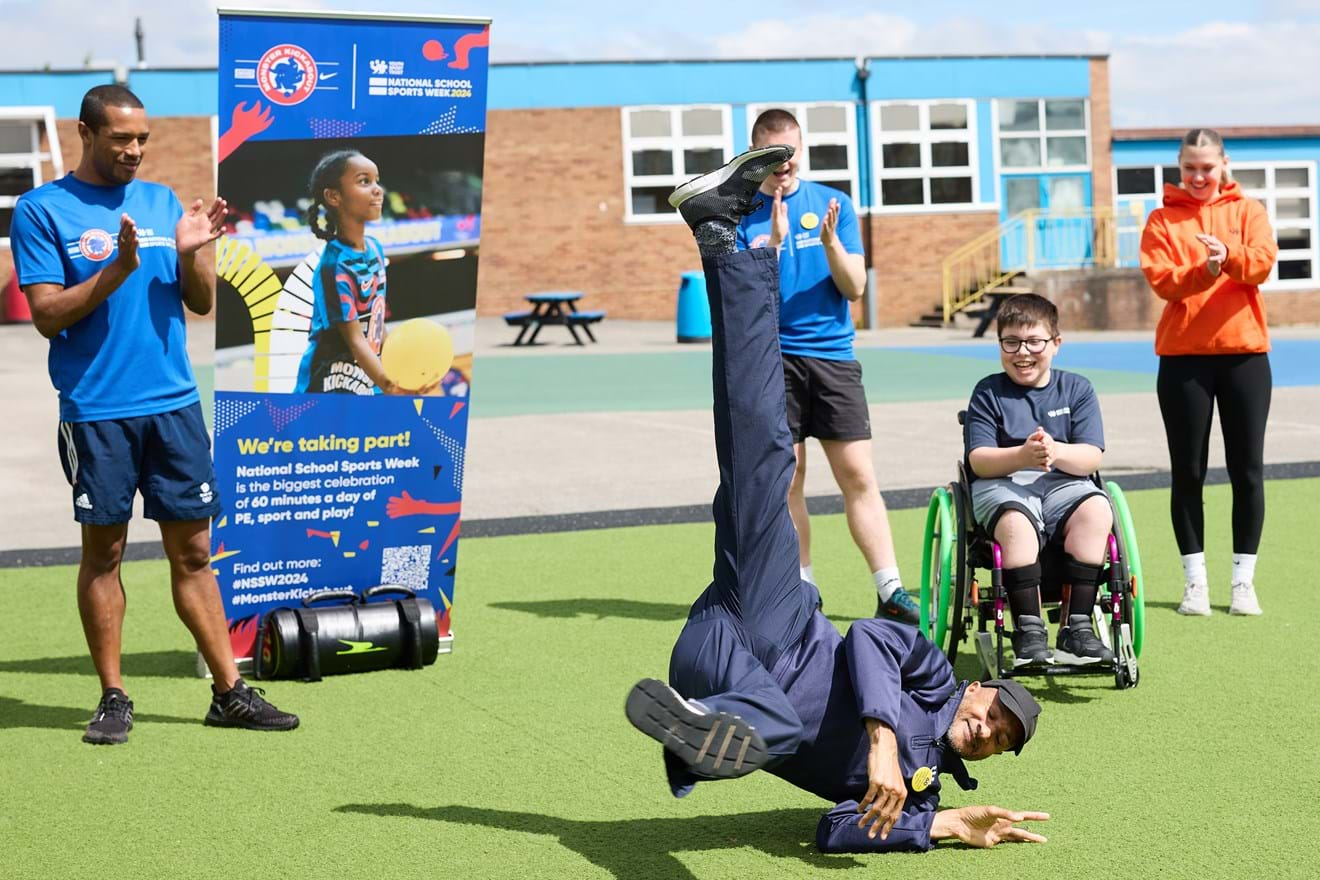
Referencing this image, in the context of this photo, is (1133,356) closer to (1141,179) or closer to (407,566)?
(1141,179)

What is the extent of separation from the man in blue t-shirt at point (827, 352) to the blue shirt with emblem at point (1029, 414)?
82 cm

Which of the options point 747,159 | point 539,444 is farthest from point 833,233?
point 539,444

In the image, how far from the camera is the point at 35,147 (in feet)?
110

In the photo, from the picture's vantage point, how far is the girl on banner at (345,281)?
20.0ft

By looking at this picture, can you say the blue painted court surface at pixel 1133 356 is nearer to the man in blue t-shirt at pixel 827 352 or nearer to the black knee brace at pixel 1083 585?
the man in blue t-shirt at pixel 827 352

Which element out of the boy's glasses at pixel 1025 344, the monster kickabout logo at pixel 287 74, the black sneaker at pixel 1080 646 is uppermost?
the monster kickabout logo at pixel 287 74

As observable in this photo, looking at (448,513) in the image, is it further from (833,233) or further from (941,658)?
(941,658)

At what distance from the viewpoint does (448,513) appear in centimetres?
652

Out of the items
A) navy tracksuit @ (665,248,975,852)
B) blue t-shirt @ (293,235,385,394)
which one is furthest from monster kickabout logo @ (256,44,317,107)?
navy tracksuit @ (665,248,975,852)

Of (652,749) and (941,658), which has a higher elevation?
(941,658)

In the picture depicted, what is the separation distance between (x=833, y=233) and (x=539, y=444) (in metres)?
7.35

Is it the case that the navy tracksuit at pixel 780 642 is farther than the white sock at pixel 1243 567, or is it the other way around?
the white sock at pixel 1243 567

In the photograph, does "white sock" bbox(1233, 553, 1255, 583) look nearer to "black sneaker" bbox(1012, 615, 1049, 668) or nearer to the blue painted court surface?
"black sneaker" bbox(1012, 615, 1049, 668)

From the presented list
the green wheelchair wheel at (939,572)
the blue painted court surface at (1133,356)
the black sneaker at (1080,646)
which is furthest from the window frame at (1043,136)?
the black sneaker at (1080,646)
